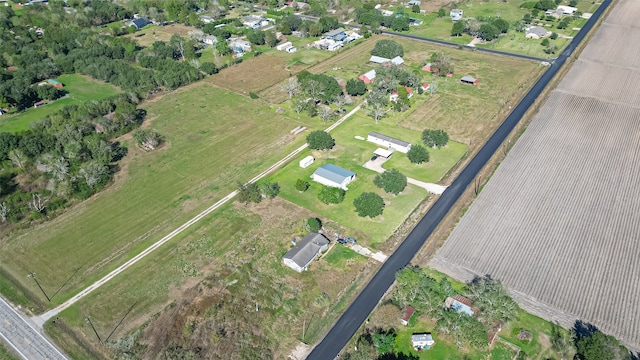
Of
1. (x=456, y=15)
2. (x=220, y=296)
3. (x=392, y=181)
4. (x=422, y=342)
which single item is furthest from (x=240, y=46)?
(x=422, y=342)

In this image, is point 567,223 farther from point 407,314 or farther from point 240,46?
point 240,46

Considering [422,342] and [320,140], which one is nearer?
[422,342]

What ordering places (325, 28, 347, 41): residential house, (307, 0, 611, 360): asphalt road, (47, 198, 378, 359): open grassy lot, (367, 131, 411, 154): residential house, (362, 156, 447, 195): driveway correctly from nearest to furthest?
1. (307, 0, 611, 360): asphalt road
2. (47, 198, 378, 359): open grassy lot
3. (362, 156, 447, 195): driveway
4. (367, 131, 411, 154): residential house
5. (325, 28, 347, 41): residential house

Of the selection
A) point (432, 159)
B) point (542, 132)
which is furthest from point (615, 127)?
point (432, 159)

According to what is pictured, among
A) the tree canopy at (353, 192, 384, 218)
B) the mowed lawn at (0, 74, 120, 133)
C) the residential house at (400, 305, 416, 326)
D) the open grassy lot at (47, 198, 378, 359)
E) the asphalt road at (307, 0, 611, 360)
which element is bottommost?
the mowed lawn at (0, 74, 120, 133)

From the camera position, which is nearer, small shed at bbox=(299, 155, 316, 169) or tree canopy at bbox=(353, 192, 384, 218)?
tree canopy at bbox=(353, 192, 384, 218)

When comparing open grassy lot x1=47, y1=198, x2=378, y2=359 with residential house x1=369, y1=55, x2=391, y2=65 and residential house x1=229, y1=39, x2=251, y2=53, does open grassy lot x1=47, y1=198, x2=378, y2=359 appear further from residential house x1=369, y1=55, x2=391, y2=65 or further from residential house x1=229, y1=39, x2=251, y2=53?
residential house x1=229, y1=39, x2=251, y2=53

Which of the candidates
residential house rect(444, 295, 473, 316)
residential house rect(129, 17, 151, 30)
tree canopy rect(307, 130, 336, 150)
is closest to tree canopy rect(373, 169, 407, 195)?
tree canopy rect(307, 130, 336, 150)
